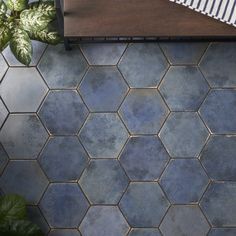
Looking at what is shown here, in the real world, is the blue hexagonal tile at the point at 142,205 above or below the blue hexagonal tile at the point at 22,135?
below

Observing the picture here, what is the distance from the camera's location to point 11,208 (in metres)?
2.09

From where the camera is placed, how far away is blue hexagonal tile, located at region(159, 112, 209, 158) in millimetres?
2359

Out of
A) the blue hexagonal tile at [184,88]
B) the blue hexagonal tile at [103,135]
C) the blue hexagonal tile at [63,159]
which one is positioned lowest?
the blue hexagonal tile at [63,159]

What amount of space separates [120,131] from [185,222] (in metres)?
0.54

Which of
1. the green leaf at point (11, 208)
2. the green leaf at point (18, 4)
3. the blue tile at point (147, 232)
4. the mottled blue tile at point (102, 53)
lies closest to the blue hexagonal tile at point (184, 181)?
the blue tile at point (147, 232)

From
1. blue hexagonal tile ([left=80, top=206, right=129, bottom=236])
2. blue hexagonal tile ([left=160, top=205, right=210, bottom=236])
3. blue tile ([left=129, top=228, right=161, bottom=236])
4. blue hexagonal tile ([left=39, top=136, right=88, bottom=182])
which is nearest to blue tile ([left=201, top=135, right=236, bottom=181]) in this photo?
blue hexagonal tile ([left=160, top=205, right=210, bottom=236])

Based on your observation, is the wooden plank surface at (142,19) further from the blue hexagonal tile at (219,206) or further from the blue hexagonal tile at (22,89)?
the blue hexagonal tile at (219,206)

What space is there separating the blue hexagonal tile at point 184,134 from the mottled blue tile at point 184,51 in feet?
0.85

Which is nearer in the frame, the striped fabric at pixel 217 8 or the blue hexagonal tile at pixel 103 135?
the striped fabric at pixel 217 8

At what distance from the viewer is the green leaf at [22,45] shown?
2008 millimetres

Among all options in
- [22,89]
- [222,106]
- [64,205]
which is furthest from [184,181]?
[22,89]

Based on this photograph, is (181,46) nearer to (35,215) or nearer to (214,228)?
(214,228)

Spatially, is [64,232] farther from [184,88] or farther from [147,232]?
[184,88]

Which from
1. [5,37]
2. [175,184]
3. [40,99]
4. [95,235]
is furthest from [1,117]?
[175,184]
